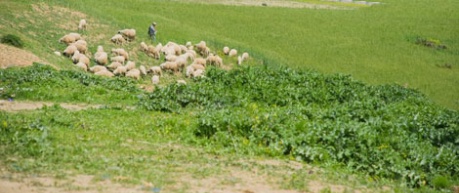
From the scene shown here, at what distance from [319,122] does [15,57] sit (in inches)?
461

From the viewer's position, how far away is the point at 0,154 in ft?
32.4

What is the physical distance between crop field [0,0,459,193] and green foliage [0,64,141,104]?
4 centimetres

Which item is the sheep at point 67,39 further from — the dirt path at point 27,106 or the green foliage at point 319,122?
the dirt path at point 27,106

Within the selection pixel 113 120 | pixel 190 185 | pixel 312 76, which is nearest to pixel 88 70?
pixel 312 76

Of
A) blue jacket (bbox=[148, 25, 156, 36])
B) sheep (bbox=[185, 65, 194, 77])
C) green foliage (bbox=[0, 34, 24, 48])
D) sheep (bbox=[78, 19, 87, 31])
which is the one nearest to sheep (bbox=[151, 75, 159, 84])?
sheep (bbox=[185, 65, 194, 77])

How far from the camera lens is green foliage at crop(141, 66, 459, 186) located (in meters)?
13.1

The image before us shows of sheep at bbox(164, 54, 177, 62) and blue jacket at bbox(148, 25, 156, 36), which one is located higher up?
blue jacket at bbox(148, 25, 156, 36)

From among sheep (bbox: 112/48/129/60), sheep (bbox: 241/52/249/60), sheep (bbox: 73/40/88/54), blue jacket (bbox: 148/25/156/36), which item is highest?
blue jacket (bbox: 148/25/156/36)

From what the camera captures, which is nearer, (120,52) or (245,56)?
(120,52)

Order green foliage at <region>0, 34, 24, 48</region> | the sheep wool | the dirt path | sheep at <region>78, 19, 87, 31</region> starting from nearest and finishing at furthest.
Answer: the dirt path → green foliage at <region>0, 34, 24, 48</region> → the sheep wool → sheep at <region>78, 19, 87, 31</region>

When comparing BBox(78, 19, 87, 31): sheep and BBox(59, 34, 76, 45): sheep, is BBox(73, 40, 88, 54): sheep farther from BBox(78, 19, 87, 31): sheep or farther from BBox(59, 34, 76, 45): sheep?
BBox(78, 19, 87, 31): sheep

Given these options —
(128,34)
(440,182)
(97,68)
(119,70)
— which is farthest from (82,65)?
(440,182)

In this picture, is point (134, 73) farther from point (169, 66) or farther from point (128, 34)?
point (128, 34)

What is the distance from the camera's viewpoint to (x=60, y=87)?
1869 centimetres
